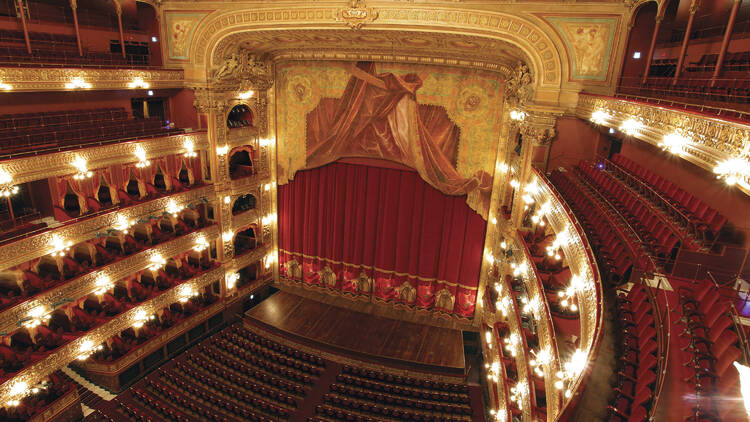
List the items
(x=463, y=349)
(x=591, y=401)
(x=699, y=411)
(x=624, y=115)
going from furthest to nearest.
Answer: (x=463, y=349) < (x=624, y=115) < (x=591, y=401) < (x=699, y=411)

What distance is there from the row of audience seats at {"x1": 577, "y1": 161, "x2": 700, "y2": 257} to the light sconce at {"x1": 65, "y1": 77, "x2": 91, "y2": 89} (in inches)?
482

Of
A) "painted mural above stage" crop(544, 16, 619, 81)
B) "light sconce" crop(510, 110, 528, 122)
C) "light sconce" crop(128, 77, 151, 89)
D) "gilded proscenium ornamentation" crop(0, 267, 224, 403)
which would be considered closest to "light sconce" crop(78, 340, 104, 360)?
"gilded proscenium ornamentation" crop(0, 267, 224, 403)

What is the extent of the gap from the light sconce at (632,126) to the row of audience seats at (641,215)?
4.94 ft

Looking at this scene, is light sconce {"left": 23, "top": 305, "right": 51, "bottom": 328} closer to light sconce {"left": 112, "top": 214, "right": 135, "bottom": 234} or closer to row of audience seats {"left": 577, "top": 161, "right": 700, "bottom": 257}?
light sconce {"left": 112, "top": 214, "right": 135, "bottom": 234}

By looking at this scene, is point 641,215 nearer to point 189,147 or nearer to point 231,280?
point 189,147

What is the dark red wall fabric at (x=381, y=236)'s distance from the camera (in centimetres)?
1384

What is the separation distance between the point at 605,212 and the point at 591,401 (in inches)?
158

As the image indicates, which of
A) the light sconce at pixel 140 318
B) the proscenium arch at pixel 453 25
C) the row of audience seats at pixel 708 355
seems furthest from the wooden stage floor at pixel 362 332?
the proscenium arch at pixel 453 25

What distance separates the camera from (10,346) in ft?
33.7

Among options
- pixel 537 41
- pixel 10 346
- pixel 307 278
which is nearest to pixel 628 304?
pixel 537 41

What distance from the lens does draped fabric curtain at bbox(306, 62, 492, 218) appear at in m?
13.1

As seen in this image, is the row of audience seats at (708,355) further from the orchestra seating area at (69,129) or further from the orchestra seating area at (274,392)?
the orchestra seating area at (69,129)

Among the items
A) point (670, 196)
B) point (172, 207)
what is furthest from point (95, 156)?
point (670, 196)

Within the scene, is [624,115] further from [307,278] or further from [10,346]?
[10,346]
